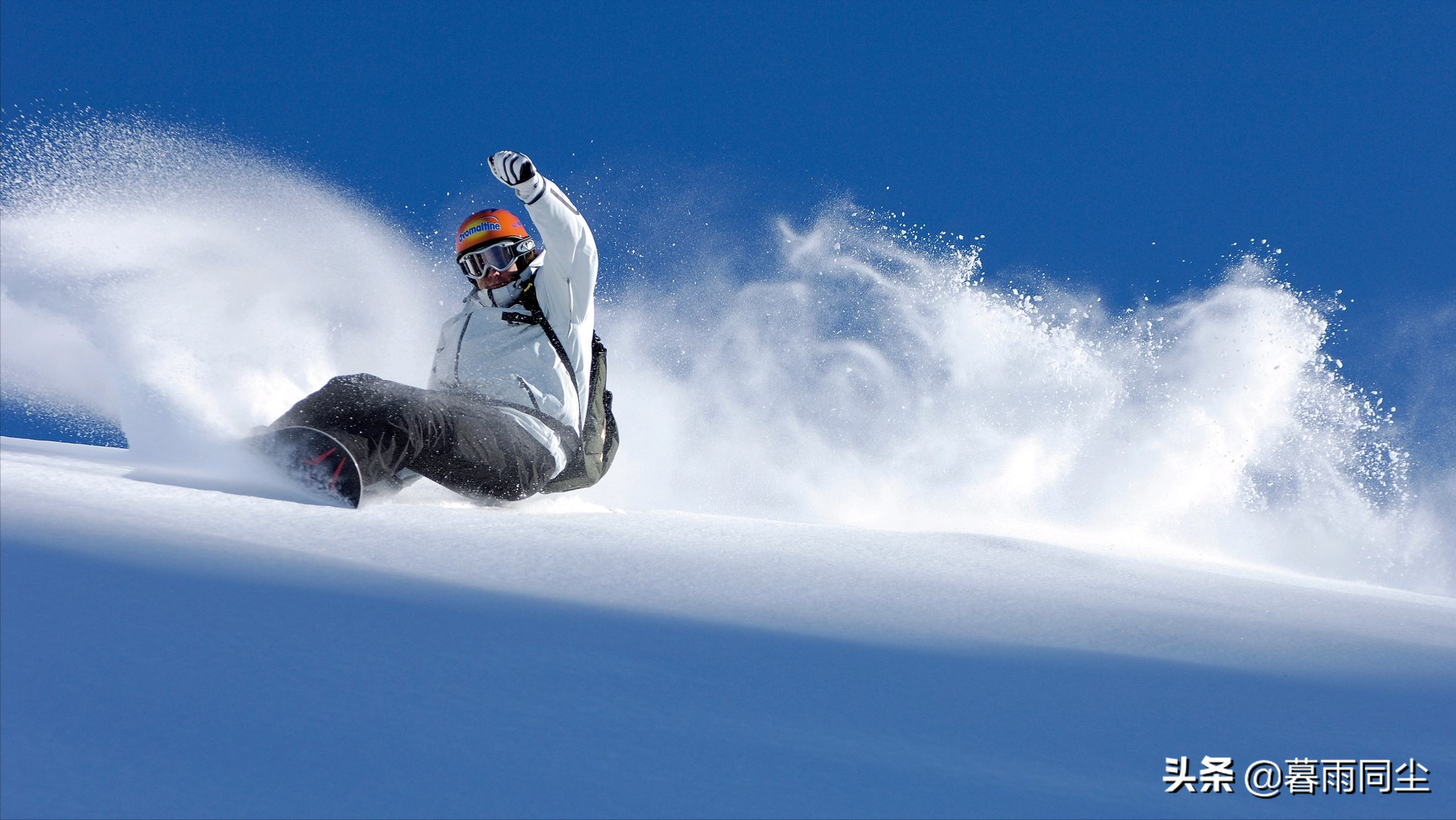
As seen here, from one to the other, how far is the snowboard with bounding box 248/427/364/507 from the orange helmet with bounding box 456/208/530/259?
1.47 m

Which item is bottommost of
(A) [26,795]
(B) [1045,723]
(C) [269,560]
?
(A) [26,795]

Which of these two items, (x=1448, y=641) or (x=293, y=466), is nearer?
(x=1448, y=641)

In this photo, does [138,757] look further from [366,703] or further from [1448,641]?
[1448,641]

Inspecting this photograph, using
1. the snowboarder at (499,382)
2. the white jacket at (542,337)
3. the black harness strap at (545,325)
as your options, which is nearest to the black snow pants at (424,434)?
the snowboarder at (499,382)

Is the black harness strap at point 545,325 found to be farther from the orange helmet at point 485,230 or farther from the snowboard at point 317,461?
the snowboard at point 317,461

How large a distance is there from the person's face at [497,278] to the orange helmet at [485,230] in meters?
0.15

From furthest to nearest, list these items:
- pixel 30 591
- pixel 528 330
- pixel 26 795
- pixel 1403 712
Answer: pixel 528 330, pixel 1403 712, pixel 30 591, pixel 26 795

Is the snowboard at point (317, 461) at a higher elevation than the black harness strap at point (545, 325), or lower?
lower

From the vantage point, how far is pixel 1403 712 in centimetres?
200

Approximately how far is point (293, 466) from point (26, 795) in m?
2.65

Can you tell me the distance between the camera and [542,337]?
4590 mm

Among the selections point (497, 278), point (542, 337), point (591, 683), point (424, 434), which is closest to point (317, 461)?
point (424, 434)

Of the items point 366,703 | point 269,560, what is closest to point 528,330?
point 269,560

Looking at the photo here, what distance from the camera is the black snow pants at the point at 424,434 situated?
3660 millimetres
